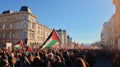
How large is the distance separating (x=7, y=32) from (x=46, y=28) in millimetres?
22762

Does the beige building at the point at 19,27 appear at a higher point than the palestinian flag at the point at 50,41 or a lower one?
higher

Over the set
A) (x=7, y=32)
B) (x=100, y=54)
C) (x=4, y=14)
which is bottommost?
(x=100, y=54)

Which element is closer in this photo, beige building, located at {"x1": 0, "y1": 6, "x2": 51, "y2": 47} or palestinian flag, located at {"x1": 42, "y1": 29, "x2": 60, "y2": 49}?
palestinian flag, located at {"x1": 42, "y1": 29, "x2": 60, "y2": 49}

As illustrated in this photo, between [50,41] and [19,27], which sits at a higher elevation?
[19,27]

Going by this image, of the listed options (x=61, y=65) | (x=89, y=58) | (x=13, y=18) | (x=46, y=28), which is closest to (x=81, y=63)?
(x=61, y=65)

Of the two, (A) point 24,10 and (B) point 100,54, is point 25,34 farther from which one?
(B) point 100,54

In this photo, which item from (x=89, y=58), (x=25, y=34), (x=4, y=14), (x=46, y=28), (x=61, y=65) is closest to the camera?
(x=61, y=65)

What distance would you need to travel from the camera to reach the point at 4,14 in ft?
274

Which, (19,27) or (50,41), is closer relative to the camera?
(50,41)

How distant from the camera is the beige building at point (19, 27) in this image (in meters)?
78.4

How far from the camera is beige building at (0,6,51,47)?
3086 inches

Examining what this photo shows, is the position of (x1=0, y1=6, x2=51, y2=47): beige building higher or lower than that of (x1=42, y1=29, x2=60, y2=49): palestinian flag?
higher

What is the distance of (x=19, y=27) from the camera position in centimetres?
7994

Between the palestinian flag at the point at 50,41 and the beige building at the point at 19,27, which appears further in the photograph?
the beige building at the point at 19,27
